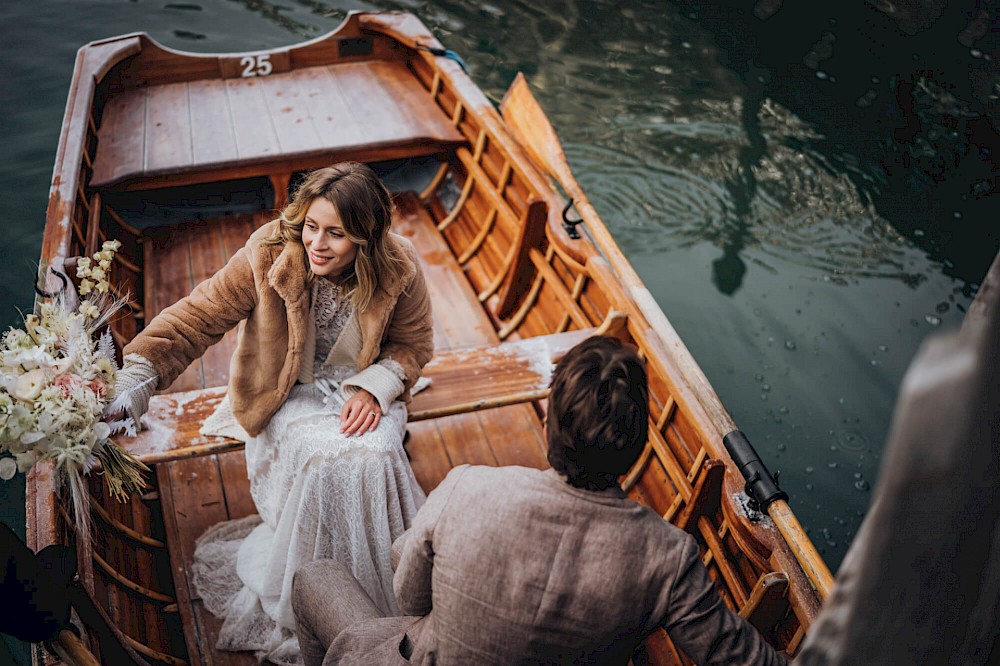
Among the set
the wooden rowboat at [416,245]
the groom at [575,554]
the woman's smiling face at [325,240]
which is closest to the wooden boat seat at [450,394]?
the wooden rowboat at [416,245]

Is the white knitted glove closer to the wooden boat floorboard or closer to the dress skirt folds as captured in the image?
the dress skirt folds

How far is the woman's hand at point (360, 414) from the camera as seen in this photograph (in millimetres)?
1976

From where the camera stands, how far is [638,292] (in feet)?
8.86

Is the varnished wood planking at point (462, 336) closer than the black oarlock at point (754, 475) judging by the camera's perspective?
No

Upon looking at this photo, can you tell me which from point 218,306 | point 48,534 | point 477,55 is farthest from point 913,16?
point 48,534

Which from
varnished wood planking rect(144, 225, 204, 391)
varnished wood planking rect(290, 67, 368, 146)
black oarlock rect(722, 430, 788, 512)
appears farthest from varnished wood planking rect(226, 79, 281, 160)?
black oarlock rect(722, 430, 788, 512)

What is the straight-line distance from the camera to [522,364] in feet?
8.39

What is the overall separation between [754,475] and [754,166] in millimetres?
5059

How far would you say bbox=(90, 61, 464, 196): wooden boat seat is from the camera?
12.0ft

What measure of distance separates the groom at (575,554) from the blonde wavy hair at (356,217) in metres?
0.76

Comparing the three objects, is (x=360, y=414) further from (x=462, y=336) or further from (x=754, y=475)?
(x=462, y=336)

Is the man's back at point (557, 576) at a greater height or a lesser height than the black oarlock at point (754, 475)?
greater

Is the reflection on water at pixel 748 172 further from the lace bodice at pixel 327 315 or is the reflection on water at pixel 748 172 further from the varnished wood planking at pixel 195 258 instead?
the lace bodice at pixel 327 315

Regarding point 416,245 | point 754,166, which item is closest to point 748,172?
point 754,166
